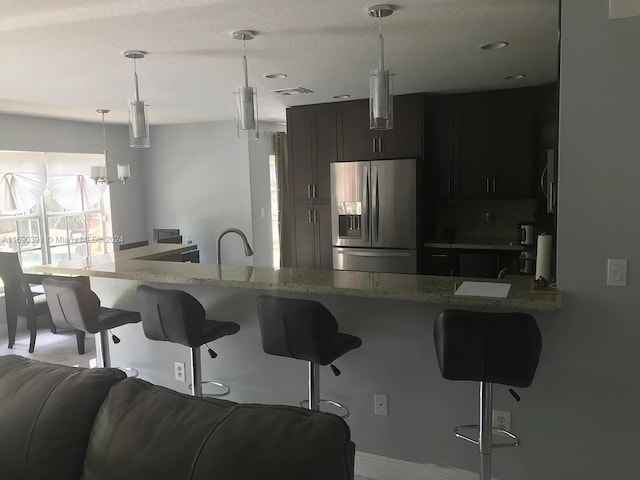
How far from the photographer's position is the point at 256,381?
3033mm

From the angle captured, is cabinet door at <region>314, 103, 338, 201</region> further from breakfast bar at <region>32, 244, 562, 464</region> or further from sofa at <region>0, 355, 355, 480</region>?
sofa at <region>0, 355, 355, 480</region>

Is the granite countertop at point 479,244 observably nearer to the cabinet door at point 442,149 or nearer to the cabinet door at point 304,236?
the cabinet door at point 442,149

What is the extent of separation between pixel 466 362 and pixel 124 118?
17.4ft

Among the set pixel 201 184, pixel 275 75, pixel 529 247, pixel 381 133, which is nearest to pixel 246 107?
pixel 275 75

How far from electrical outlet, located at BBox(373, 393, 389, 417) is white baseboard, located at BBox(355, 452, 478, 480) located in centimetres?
23

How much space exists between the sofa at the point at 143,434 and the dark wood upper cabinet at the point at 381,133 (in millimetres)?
3879

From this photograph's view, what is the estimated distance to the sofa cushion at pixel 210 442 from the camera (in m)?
1.18

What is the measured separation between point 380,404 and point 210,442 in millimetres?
1580

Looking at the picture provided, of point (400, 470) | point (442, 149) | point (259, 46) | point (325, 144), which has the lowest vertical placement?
point (400, 470)

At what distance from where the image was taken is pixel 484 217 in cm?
531

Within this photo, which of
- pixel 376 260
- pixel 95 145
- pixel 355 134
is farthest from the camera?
pixel 95 145

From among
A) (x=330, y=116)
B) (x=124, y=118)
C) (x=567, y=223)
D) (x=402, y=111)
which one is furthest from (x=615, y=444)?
(x=124, y=118)

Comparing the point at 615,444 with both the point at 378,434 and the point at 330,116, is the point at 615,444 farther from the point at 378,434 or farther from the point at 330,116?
the point at 330,116

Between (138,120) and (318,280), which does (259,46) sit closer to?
(138,120)
